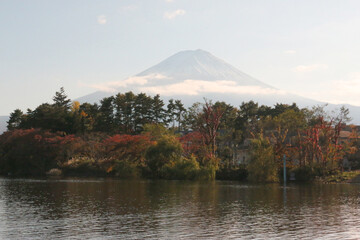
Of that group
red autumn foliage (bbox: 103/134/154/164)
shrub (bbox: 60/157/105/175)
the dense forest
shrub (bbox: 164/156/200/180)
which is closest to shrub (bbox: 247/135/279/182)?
the dense forest

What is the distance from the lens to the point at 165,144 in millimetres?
62969

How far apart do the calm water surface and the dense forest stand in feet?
71.8

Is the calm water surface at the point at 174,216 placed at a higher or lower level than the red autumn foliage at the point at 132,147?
lower

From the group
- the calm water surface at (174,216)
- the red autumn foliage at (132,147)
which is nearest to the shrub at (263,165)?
the red autumn foliage at (132,147)

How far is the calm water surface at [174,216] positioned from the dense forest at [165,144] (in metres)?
21.9

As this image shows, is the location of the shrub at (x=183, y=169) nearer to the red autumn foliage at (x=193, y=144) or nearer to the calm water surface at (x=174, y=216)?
the red autumn foliage at (x=193, y=144)

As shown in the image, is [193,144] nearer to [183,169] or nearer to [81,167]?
[183,169]

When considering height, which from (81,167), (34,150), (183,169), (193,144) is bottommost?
(183,169)

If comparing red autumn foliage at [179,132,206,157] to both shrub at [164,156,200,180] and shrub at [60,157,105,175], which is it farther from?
shrub at [60,157,105,175]

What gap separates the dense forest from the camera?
2389 inches

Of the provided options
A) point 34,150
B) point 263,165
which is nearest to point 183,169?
point 263,165

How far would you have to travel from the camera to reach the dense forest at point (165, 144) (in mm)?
60688

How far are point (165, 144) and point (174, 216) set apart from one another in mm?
36836

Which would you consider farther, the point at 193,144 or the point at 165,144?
the point at 193,144
